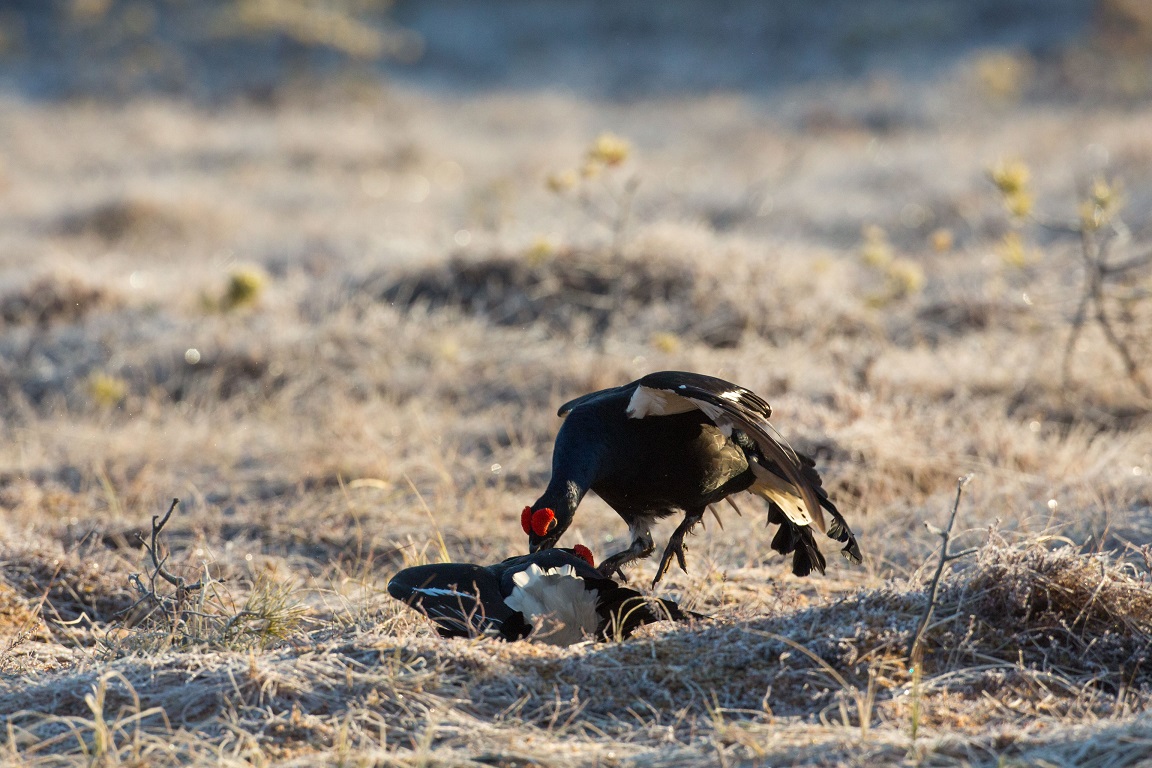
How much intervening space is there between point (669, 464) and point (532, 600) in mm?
568

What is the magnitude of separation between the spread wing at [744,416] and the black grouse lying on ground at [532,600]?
0.48m

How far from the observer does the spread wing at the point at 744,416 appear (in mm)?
3027

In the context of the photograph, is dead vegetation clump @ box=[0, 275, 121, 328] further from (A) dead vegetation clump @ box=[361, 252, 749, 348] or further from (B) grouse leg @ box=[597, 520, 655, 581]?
(B) grouse leg @ box=[597, 520, 655, 581]

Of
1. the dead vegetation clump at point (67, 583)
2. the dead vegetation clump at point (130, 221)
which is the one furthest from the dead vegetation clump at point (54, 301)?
the dead vegetation clump at point (67, 583)

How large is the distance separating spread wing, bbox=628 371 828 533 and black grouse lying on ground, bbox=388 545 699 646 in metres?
0.48

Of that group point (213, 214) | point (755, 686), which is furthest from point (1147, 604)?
point (213, 214)

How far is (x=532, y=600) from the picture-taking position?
10.3 ft

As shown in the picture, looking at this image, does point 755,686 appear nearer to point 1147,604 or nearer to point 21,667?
point 1147,604

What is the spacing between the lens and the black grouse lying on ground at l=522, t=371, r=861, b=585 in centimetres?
322

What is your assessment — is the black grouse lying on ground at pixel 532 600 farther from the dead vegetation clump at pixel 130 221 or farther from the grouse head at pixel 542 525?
the dead vegetation clump at pixel 130 221

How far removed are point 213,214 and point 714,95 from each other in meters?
13.0

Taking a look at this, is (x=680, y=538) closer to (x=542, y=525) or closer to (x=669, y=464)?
(x=669, y=464)

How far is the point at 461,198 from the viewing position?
13336mm

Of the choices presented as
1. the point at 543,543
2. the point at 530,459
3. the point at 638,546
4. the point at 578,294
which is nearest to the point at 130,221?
the point at 578,294
